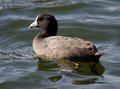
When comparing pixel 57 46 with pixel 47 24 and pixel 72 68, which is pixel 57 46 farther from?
pixel 47 24

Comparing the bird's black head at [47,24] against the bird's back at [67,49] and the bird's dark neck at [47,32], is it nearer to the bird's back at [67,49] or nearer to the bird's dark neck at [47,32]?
the bird's dark neck at [47,32]

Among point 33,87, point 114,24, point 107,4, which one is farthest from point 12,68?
point 107,4

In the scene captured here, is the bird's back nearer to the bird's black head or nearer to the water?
the water

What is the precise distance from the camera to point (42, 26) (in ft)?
38.5

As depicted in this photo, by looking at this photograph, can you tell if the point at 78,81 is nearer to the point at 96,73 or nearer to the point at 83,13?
the point at 96,73

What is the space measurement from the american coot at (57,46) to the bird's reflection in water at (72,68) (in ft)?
0.41

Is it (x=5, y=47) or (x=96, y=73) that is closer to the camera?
(x=96, y=73)

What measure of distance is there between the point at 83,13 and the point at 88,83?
4815 mm

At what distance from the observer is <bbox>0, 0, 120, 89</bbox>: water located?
32.2 feet

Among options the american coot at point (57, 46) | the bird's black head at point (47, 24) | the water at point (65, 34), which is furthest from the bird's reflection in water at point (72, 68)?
the bird's black head at point (47, 24)

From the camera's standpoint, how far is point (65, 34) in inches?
497

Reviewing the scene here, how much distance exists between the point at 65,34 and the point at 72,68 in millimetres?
2122

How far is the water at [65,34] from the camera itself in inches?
387

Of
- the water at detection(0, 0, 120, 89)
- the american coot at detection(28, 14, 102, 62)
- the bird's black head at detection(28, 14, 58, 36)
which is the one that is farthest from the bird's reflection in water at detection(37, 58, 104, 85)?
the bird's black head at detection(28, 14, 58, 36)
